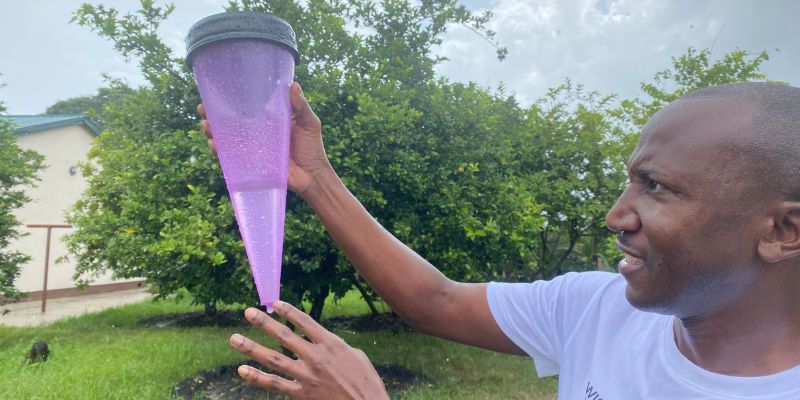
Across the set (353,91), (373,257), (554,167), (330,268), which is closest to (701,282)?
(373,257)

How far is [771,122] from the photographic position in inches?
40.6

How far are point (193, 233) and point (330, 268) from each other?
5.57ft

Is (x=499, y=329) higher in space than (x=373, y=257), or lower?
lower

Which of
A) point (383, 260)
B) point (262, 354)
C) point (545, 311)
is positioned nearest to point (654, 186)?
point (545, 311)

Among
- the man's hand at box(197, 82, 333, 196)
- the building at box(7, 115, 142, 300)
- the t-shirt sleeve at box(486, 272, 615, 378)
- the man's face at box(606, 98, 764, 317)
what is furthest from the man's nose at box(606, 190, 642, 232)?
the building at box(7, 115, 142, 300)

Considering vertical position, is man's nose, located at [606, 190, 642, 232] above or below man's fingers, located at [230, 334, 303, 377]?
above

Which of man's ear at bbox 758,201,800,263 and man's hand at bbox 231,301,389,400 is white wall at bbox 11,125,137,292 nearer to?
man's hand at bbox 231,301,389,400

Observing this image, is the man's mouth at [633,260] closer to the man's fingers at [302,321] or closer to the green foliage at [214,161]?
the man's fingers at [302,321]

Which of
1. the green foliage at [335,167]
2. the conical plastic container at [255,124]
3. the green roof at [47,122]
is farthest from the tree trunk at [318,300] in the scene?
the green roof at [47,122]

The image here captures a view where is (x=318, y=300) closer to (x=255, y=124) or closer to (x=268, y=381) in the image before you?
(x=255, y=124)

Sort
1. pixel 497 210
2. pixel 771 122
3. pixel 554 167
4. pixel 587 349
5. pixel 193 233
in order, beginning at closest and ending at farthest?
1. pixel 771 122
2. pixel 587 349
3. pixel 193 233
4. pixel 497 210
5. pixel 554 167

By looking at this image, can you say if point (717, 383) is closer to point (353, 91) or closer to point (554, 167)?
point (353, 91)

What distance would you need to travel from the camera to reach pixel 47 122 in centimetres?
1220

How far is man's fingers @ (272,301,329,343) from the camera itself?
3.37 ft
